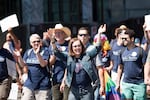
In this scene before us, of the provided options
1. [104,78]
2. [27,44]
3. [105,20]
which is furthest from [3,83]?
[105,20]

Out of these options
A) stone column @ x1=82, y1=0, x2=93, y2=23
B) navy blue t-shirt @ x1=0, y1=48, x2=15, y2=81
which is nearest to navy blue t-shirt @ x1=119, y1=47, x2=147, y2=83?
navy blue t-shirt @ x1=0, y1=48, x2=15, y2=81

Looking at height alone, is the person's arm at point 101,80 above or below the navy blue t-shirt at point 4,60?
below

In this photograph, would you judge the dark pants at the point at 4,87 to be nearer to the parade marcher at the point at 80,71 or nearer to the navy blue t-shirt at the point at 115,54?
the parade marcher at the point at 80,71

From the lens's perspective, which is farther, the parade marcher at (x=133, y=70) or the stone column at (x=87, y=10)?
the stone column at (x=87, y=10)

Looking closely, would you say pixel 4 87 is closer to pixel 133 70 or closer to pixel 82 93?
pixel 82 93

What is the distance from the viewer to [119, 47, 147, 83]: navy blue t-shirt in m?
8.41

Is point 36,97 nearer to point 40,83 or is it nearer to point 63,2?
point 40,83

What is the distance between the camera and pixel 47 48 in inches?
341

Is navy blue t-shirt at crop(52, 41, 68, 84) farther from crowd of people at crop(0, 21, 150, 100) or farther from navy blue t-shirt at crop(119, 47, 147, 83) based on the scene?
navy blue t-shirt at crop(119, 47, 147, 83)

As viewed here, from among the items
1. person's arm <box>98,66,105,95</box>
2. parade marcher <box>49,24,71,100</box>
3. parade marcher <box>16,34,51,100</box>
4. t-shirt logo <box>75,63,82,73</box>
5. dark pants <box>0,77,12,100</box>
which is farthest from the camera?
dark pants <box>0,77,12,100</box>

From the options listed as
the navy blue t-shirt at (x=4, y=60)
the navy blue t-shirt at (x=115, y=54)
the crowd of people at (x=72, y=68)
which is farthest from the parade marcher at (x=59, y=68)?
the navy blue t-shirt at (x=115, y=54)

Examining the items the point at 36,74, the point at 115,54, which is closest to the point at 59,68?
the point at 36,74

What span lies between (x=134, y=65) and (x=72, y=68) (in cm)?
118

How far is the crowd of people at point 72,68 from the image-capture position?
7797mm
